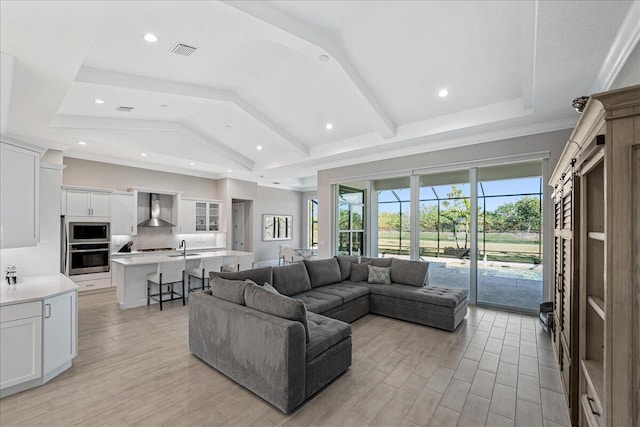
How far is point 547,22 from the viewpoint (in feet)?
7.52

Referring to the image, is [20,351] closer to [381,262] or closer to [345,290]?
[345,290]

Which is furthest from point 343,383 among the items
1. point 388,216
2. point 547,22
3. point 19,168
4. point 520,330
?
point 388,216

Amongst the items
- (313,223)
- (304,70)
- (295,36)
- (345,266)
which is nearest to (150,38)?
(295,36)

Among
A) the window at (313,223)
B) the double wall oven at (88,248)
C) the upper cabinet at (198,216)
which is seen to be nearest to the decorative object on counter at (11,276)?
the double wall oven at (88,248)

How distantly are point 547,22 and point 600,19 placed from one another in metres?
0.36

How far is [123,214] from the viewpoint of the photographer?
6777 mm

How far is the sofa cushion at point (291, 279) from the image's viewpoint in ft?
13.6

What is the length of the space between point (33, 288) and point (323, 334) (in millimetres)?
2956

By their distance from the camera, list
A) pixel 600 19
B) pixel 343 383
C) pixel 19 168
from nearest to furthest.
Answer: pixel 600 19 < pixel 343 383 < pixel 19 168

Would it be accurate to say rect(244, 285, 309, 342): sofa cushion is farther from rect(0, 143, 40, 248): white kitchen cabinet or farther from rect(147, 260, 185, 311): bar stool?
rect(147, 260, 185, 311): bar stool

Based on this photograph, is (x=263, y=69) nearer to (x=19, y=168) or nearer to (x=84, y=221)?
(x=19, y=168)

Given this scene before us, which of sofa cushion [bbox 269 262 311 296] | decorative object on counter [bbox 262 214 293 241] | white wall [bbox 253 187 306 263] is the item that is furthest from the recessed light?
decorative object on counter [bbox 262 214 293 241]

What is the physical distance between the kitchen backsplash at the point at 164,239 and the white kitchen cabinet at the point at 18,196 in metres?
4.17

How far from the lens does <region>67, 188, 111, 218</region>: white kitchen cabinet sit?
19.4 ft
